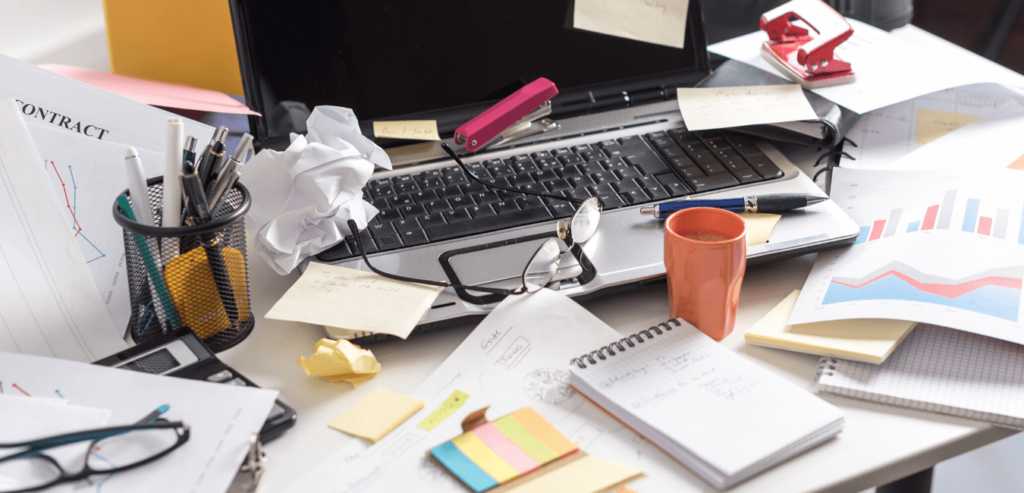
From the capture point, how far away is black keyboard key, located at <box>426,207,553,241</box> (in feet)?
2.29

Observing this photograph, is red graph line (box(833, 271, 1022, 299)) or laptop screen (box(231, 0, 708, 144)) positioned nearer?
red graph line (box(833, 271, 1022, 299))

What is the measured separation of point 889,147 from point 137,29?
93cm

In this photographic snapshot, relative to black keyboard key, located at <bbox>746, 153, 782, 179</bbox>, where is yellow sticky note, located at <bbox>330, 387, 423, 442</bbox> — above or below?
below

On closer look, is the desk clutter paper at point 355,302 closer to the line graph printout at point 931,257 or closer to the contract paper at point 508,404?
the contract paper at point 508,404

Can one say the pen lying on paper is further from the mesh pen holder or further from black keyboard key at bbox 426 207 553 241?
the mesh pen holder

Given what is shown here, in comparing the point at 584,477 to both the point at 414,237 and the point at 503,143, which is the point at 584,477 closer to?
the point at 414,237

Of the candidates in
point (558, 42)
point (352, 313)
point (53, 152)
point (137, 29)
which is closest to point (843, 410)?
point (352, 313)

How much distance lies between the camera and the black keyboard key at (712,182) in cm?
75

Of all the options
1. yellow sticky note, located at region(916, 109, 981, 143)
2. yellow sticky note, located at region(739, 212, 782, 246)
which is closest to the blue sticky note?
yellow sticky note, located at region(739, 212, 782, 246)

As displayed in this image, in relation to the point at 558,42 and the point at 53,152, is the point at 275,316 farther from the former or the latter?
the point at 558,42

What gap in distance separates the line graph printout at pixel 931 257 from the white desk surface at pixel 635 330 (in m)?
0.04

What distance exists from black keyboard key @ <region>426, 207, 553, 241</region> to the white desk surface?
0.35ft

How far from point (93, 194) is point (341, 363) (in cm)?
30

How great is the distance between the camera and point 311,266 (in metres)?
0.66
